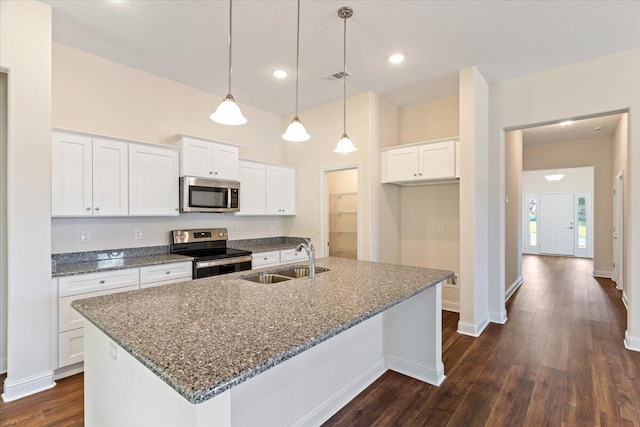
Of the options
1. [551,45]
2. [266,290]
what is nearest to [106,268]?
[266,290]

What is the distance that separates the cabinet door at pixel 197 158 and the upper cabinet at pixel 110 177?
0.10m

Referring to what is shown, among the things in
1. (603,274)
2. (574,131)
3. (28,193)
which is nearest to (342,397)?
(28,193)

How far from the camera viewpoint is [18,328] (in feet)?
7.70

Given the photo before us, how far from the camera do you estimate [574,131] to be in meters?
6.01

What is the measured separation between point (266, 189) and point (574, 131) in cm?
589

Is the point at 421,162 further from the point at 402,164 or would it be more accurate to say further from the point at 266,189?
the point at 266,189

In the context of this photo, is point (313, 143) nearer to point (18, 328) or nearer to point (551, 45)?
point (551, 45)

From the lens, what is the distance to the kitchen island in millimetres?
1021

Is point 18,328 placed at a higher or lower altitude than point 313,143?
lower

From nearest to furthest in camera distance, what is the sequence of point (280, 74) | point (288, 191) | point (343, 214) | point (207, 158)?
point (280, 74) → point (207, 158) → point (288, 191) → point (343, 214)

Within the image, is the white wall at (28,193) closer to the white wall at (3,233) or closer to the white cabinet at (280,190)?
the white wall at (3,233)

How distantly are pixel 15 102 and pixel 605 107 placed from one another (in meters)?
5.22

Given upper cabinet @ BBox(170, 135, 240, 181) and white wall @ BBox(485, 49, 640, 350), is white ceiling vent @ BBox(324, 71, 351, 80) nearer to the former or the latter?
upper cabinet @ BBox(170, 135, 240, 181)

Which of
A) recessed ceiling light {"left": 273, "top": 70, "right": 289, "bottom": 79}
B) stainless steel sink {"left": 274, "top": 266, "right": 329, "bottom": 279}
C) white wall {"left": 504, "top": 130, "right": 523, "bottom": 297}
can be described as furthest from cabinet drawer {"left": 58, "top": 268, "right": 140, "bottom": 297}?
white wall {"left": 504, "top": 130, "right": 523, "bottom": 297}
